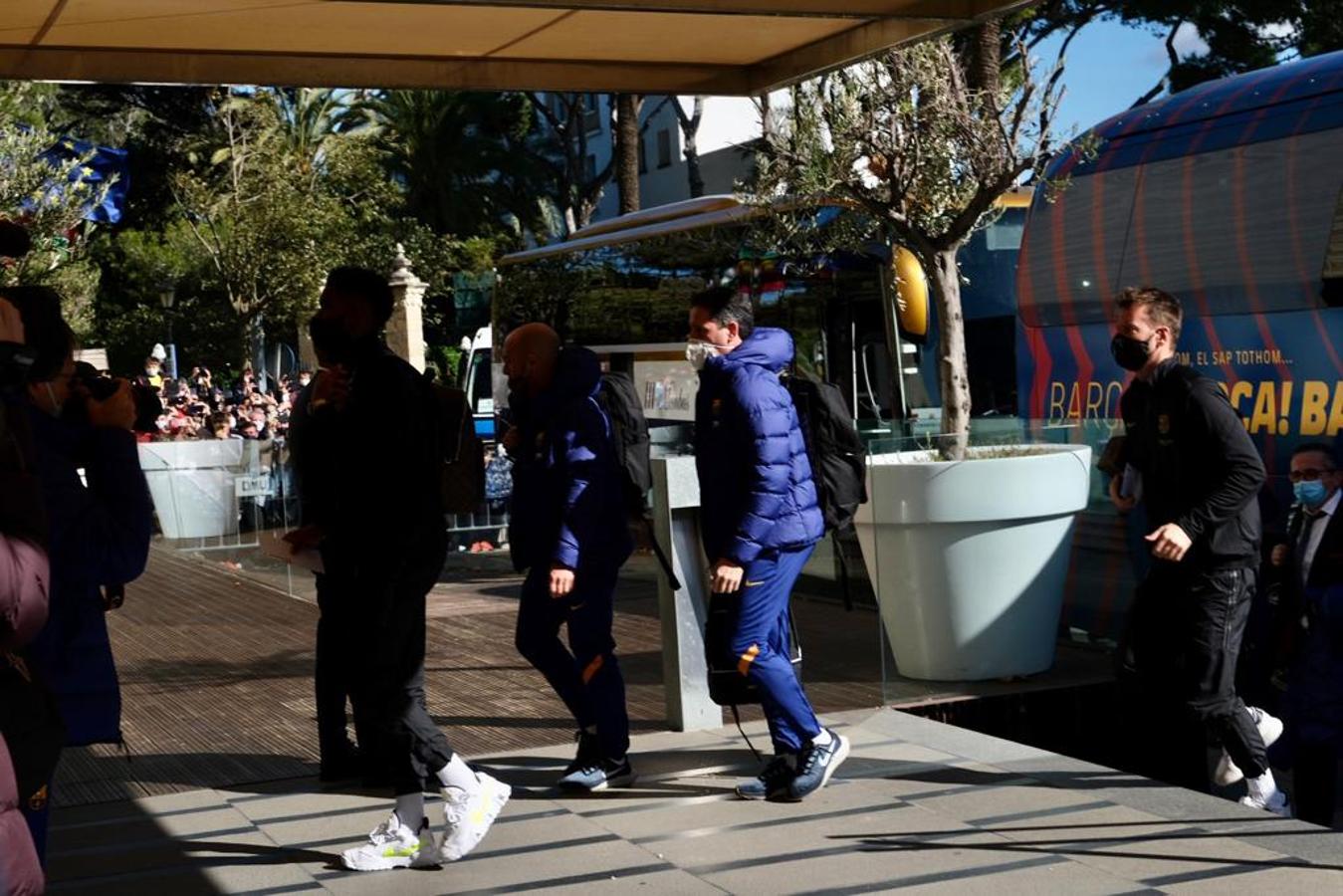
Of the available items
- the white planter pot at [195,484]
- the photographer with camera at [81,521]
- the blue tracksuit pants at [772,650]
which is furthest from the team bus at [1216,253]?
the white planter pot at [195,484]

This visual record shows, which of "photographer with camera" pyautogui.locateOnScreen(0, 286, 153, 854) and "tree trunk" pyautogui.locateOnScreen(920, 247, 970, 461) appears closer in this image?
"photographer with camera" pyautogui.locateOnScreen(0, 286, 153, 854)

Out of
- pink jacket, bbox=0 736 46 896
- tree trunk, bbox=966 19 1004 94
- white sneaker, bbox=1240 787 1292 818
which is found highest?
tree trunk, bbox=966 19 1004 94

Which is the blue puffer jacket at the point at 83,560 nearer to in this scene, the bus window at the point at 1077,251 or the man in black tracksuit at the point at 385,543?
the man in black tracksuit at the point at 385,543

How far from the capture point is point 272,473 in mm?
17078

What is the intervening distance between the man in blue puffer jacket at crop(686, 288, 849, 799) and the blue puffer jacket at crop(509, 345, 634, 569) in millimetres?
319

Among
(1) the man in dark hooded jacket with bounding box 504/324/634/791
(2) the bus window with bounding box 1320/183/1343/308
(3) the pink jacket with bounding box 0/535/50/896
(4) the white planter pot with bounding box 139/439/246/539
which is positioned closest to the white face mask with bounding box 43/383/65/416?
(3) the pink jacket with bounding box 0/535/50/896

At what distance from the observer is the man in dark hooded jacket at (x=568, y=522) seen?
6312 millimetres

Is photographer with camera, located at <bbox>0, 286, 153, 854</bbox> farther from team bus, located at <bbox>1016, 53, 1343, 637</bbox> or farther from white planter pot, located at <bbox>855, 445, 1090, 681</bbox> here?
team bus, located at <bbox>1016, 53, 1343, 637</bbox>

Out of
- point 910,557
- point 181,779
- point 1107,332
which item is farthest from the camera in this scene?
point 1107,332

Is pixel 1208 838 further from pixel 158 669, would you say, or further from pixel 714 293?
pixel 158 669

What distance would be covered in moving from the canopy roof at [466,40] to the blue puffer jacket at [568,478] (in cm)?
126

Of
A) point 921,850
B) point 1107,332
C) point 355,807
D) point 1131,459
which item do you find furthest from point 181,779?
point 1107,332

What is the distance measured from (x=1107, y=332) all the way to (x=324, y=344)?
8.55 meters

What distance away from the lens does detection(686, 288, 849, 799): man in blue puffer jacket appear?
6102 millimetres
